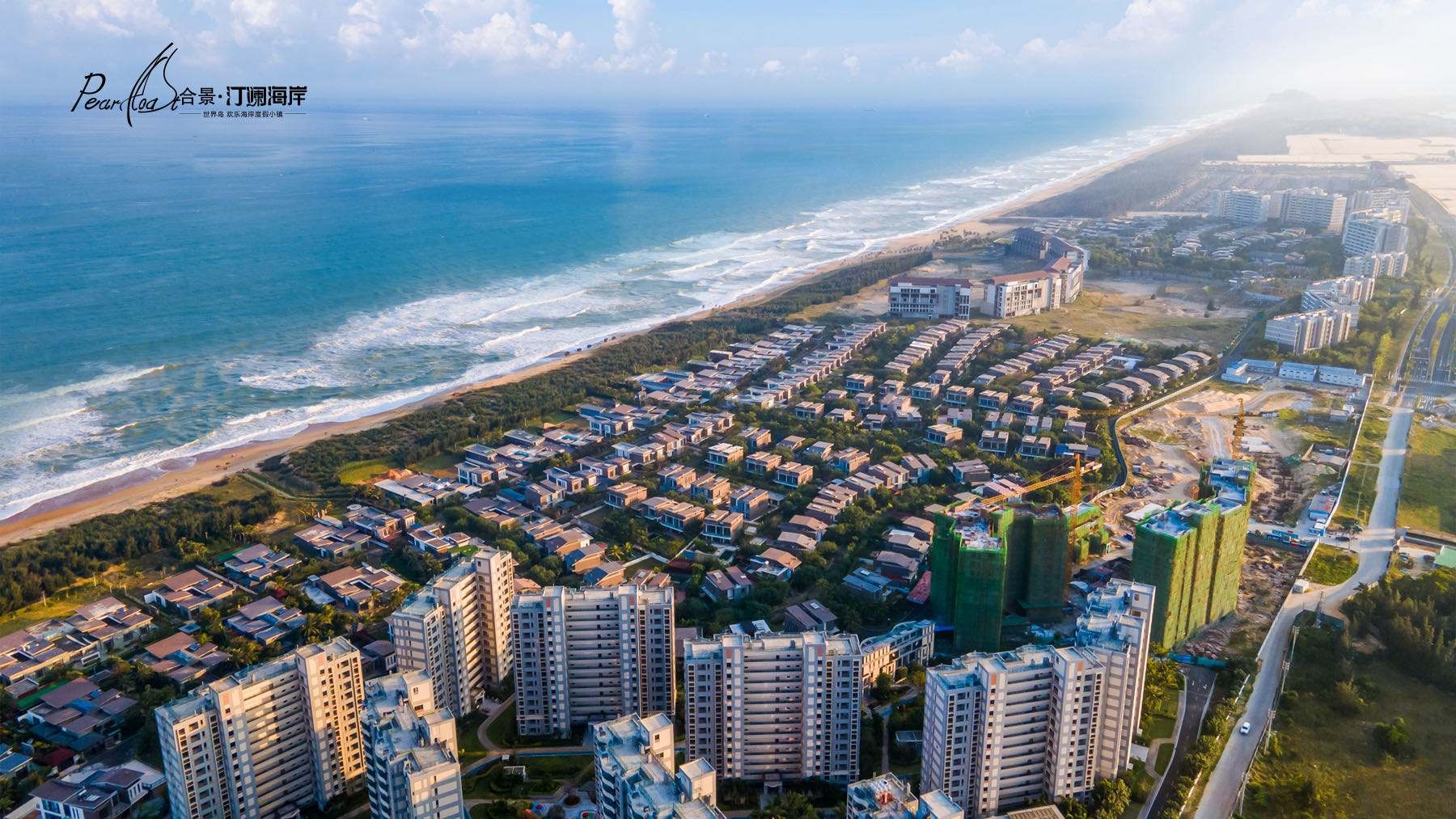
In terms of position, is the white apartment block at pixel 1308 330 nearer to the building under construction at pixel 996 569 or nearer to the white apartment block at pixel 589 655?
the building under construction at pixel 996 569

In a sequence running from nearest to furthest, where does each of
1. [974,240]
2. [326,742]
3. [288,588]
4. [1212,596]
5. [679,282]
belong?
[326,742] < [1212,596] < [288,588] < [679,282] < [974,240]

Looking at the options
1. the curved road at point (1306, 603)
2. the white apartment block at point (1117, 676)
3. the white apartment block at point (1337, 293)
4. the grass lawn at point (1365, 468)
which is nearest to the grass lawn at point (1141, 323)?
the white apartment block at point (1337, 293)

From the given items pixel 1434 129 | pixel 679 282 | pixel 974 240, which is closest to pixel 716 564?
pixel 679 282

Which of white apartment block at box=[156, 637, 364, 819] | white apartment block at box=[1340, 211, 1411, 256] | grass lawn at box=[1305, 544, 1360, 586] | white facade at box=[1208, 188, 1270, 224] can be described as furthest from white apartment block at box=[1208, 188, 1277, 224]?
white apartment block at box=[156, 637, 364, 819]

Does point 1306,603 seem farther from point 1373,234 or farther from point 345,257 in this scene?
point 345,257

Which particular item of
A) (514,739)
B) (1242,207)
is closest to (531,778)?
(514,739)

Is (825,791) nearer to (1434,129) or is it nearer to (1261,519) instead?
(1261,519)

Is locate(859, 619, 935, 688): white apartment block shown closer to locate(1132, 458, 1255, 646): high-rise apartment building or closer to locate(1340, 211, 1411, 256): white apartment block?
locate(1132, 458, 1255, 646): high-rise apartment building
